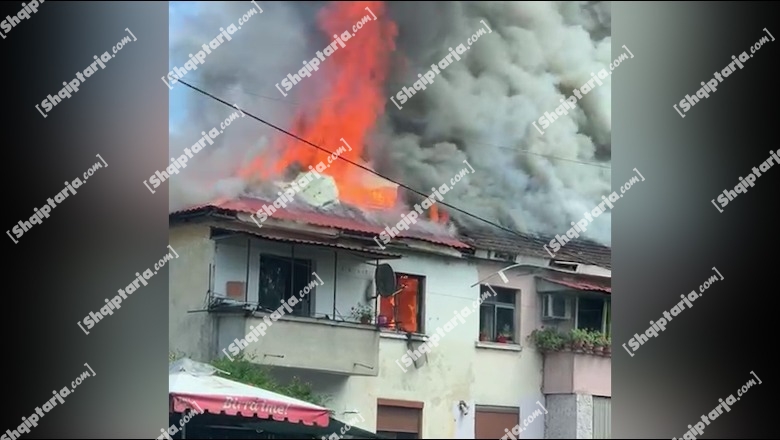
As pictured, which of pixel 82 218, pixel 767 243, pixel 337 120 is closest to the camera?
pixel 767 243

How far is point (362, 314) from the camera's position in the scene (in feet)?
15.9

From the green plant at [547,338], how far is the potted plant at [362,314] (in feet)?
3.03

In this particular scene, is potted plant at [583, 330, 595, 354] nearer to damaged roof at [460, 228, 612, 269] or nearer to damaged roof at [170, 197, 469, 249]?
damaged roof at [460, 228, 612, 269]

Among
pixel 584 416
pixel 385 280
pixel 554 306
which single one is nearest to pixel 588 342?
pixel 554 306

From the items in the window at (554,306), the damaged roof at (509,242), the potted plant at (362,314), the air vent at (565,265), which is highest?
the damaged roof at (509,242)

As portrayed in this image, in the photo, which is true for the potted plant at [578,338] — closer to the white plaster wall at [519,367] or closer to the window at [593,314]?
the window at [593,314]

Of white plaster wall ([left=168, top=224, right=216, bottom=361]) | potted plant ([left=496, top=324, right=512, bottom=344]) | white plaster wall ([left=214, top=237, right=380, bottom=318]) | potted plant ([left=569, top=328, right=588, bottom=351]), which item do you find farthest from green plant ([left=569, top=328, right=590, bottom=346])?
white plaster wall ([left=168, top=224, right=216, bottom=361])

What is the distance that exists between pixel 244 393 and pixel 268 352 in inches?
8.9

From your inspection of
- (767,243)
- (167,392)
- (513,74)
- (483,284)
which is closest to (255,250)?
(167,392)

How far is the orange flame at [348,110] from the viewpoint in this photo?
486 centimetres

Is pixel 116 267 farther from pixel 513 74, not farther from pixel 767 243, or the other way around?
pixel 767 243

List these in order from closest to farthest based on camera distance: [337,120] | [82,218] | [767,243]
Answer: [767,243] < [82,218] < [337,120]

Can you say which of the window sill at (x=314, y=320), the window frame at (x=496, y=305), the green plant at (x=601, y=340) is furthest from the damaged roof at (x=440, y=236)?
the window sill at (x=314, y=320)

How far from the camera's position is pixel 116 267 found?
15.0 ft
